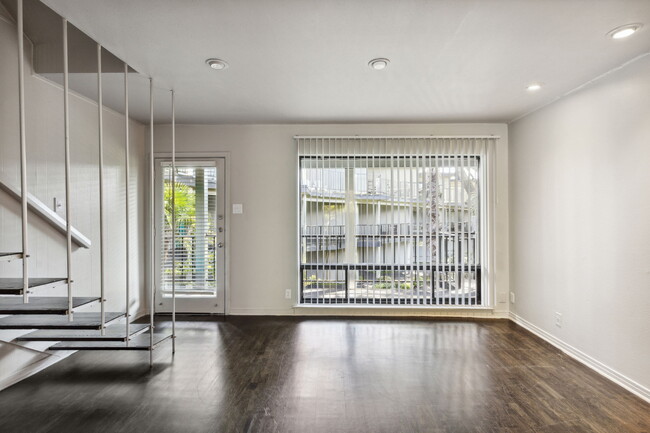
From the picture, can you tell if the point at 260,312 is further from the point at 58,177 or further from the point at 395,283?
the point at 58,177

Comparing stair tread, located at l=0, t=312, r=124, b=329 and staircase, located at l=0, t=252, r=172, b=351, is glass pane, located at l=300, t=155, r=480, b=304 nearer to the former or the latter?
staircase, located at l=0, t=252, r=172, b=351

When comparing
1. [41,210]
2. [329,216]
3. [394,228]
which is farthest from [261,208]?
[41,210]

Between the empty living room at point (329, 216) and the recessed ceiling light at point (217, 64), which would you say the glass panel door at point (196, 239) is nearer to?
the empty living room at point (329, 216)

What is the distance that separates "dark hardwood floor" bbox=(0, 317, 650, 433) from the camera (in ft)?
6.97

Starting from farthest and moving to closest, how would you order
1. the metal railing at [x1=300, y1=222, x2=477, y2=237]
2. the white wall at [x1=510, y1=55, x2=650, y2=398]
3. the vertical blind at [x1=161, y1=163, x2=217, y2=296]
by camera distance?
the vertical blind at [x1=161, y1=163, x2=217, y2=296]
the metal railing at [x1=300, y1=222, x2=477, y2=237]
the white wall at [x1=510, y1=55, x2=650, y2=398]

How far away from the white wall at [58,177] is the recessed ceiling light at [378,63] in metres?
2.77

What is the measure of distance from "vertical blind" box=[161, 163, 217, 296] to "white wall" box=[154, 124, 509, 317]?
261 mm

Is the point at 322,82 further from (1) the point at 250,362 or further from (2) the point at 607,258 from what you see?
(2) the point at 607,258

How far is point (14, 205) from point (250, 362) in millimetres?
2210

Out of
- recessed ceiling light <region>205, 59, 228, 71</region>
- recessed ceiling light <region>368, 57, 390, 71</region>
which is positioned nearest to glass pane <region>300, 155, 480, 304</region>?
recessed ceiling light <region>368, 57, 390, 71</region>

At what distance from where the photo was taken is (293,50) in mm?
2432

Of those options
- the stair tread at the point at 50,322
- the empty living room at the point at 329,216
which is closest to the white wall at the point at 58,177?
the empty living room at the point at 329,216

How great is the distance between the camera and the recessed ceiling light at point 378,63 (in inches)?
101

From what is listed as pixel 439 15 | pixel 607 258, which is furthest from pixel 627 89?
pixel 439 15
